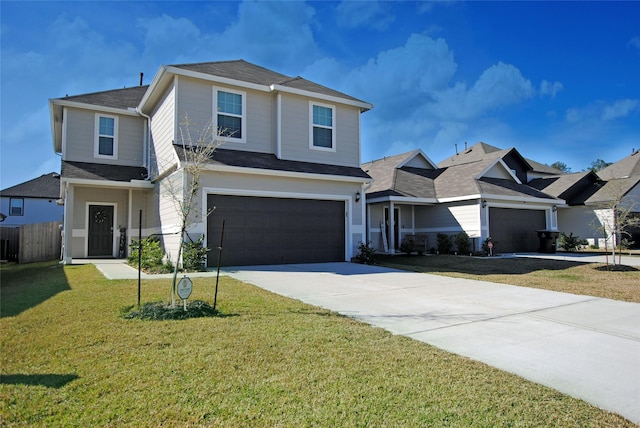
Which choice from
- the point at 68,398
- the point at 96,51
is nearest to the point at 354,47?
the point at 96,51

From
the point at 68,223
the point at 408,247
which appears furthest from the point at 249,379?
the point at 408,247

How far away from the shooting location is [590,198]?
23.3 meters

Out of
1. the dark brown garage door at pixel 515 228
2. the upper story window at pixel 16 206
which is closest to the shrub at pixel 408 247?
the dark brown garage door at pixel 515 228

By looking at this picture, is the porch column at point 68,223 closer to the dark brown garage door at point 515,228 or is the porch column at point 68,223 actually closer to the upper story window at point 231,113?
the upper story window at point 231,113

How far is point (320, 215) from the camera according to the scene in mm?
13320

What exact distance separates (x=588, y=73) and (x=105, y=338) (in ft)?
65.4

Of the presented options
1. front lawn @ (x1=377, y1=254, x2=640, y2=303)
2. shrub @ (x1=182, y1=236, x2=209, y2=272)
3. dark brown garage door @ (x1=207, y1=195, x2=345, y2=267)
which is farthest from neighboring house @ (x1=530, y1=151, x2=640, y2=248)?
shrub @ (x1=182, y1=236, x2=209, y2=272)

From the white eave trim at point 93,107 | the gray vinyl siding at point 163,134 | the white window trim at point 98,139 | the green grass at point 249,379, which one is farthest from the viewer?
the white window trim at point 98,139

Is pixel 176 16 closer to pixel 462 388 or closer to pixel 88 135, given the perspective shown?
pixel 88 135

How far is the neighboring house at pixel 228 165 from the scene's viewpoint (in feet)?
38.6

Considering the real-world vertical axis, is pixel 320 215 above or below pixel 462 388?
above

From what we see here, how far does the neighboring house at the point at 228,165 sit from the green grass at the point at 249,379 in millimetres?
6539

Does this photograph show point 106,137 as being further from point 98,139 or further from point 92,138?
point 92,138

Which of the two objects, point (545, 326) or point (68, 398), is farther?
point (545, 326)
